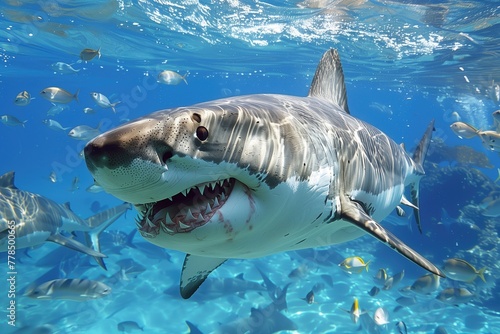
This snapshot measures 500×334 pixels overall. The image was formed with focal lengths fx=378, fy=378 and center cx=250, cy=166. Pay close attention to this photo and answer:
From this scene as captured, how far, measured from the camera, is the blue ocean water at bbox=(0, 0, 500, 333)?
357 inches

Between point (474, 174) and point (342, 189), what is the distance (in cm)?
1660

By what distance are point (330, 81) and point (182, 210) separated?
11.6 ft

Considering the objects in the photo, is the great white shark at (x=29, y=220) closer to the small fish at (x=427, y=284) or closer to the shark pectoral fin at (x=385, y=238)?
the shark pectoral fin at (x=385, y=238)

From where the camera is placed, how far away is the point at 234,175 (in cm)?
184

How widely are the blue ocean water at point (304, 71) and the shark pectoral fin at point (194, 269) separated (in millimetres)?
3766

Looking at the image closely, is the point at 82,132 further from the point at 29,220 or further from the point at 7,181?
the point at 29,220

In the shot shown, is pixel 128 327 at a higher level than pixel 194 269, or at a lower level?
lower

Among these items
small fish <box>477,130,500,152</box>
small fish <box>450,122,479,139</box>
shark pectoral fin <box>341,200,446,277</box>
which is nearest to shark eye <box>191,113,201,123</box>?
shark pectoral fin <box>341,200,446,277</box>

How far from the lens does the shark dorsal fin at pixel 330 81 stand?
15.2 feet

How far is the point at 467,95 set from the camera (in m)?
34.9

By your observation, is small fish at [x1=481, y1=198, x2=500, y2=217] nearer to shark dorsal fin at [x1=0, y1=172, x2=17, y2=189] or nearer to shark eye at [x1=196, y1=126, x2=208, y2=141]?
shark eye at [x1=196, y1=126, x2=208, y2=141]

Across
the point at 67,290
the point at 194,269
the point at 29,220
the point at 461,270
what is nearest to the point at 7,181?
the point at 29,220

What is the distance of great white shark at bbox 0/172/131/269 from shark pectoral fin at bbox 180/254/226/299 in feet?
11.0

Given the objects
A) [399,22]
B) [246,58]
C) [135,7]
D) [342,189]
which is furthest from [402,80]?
[342,189]
